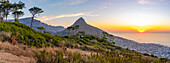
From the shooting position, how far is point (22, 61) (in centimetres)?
431

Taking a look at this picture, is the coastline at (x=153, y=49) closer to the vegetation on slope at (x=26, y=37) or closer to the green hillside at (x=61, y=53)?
the green hillside at (x=61, y=53)

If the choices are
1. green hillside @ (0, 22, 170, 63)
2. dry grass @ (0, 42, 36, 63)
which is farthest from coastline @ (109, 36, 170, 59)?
dry grass @ (0, 42, 36, 63)

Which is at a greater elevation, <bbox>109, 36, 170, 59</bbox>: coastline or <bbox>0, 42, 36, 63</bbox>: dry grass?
<bbox>0, 42, 36, 63</bbox>: dry grass

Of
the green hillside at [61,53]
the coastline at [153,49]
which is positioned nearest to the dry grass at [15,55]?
the green hillside at [61,53]

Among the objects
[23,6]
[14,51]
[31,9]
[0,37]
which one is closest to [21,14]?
[23,6]

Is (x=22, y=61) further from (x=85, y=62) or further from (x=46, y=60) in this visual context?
(x=85, y=62)

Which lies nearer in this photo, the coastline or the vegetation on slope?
the vegetation on slope

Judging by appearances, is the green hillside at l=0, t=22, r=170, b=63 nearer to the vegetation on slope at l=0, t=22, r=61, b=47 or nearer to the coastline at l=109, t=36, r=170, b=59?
the vegetation on slope at l=0, t=22, r=61, b=47

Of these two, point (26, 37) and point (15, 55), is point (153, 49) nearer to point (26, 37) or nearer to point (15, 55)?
point (26, 37)

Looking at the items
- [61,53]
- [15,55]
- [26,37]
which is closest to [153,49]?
[26,37]

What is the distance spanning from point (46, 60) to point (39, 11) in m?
44.3

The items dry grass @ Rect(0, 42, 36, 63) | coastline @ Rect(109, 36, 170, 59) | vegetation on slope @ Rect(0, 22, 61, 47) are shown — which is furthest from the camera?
coastline @ Rect(109, 36, 170, 59)

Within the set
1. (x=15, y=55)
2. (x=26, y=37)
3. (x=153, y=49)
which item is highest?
(x=15, y=55)

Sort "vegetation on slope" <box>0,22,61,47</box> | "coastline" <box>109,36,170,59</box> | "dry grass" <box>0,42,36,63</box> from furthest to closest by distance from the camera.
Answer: "coastline" <box>109,36,170,59</box>, "vegetation on slope" <box>0,22,61,47</box>, "dry grass" <box>0,42,36,63</box>
